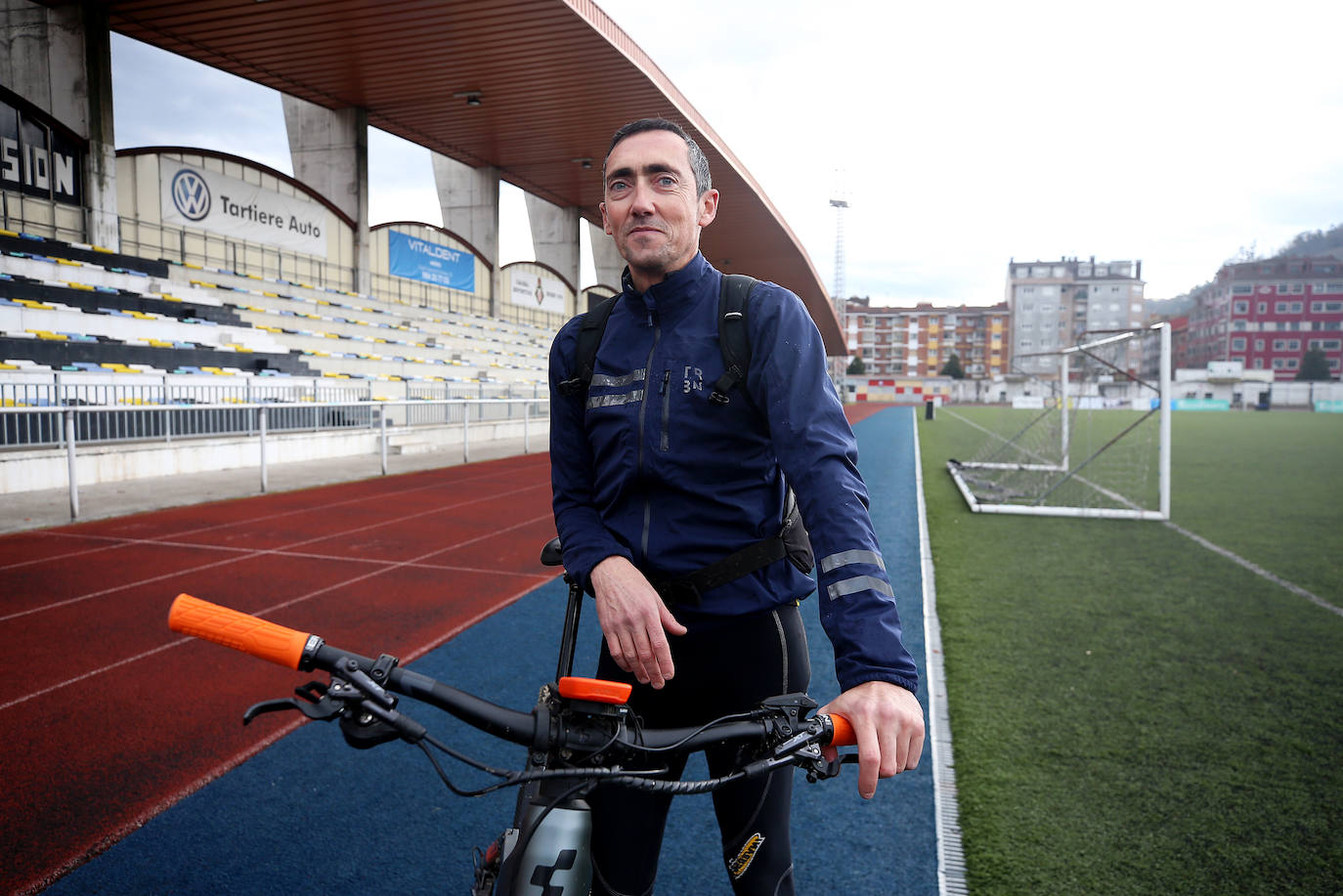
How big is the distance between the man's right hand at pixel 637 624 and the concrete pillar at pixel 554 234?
34.5 meters

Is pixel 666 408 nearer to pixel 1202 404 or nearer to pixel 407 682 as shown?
pixel 407 682

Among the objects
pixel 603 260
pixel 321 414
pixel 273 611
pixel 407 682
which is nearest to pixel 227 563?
pixel 273 611

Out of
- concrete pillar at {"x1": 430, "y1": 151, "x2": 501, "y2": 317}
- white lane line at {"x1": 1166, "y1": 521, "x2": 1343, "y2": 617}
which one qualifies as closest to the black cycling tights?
white lane line at {"x1": 1166, "y1": 521, "x2": 1343, "y2": 617}

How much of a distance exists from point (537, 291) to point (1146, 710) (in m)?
32.2

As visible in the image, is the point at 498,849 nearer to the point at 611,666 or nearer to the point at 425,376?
the point at 611,666

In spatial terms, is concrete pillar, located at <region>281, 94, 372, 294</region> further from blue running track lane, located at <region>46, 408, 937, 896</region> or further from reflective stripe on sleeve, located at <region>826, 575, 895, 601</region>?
reflective stripe on sleeve, located at <region>826, 575, 895, 601</region>

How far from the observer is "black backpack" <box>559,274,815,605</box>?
150cm

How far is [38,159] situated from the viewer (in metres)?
15.5

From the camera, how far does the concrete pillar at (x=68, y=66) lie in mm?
15523

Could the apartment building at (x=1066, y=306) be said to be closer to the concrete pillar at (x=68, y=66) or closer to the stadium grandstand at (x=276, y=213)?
the stadium grandstand at (x=276, y=213)

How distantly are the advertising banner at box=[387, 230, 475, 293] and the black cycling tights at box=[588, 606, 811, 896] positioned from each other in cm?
2684

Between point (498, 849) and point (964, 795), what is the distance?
220 cm

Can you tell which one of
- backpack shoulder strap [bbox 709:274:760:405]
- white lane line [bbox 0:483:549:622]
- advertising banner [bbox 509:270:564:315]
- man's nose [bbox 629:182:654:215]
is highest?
advertising banner [bbox 509:270:564:315]

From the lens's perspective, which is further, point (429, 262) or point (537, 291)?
point (537, 291)
